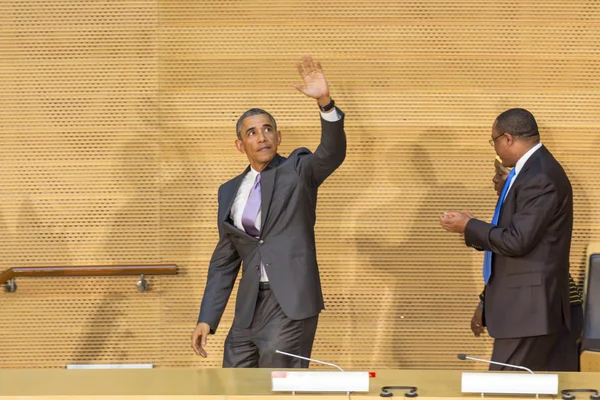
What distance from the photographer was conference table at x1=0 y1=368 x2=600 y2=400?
9.78 feet

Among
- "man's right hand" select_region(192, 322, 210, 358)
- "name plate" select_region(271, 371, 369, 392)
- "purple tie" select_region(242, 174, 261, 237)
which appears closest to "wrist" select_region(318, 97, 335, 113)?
"purple tie" select_region(242, 174, 261, 237)

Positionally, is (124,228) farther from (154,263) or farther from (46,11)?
(46,11)

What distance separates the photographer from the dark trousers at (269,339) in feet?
14.0

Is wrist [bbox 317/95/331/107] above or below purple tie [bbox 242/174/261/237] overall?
above

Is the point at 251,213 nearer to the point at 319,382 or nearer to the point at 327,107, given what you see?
the point at 327,107

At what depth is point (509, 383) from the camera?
2.99 metres

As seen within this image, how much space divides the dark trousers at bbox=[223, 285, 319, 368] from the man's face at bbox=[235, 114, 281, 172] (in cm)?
62

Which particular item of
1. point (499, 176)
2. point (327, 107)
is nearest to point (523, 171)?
point (327, 107)

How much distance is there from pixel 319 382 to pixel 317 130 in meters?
3.02

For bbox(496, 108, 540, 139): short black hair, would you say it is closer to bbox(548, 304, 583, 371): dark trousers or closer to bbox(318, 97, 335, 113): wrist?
bbox(318, 97, 335, 113): wrist

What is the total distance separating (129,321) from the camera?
19.6 feet

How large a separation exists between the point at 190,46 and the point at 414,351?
2.34m

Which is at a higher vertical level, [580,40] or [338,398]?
[580,40]

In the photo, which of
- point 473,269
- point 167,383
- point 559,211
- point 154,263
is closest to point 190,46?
point 154,263
